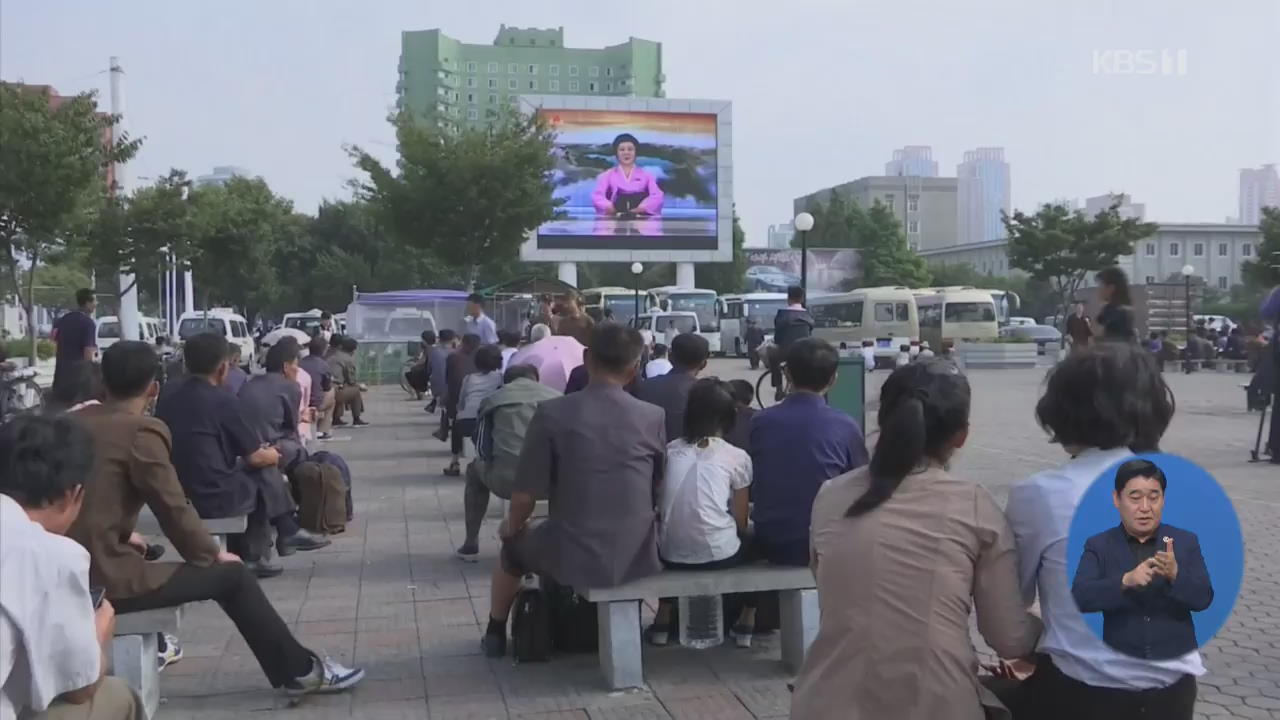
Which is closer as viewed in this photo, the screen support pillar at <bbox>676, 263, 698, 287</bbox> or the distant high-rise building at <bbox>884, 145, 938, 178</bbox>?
the screen support pillar at <bbox>676, 263, 698, 287</bbox>

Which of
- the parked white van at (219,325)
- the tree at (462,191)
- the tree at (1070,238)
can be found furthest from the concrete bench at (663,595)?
the tree at (1070,238)

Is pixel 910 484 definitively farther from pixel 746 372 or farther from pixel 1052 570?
pixel 746 372

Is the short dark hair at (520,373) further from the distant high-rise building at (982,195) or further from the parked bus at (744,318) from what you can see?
the distant high-rise building at (982,195)

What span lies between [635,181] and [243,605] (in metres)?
46.4

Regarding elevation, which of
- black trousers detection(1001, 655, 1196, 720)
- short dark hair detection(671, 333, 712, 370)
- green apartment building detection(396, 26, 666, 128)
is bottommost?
black trousers detection(1001, 655, 1196, 720)

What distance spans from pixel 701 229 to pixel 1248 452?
38.3m

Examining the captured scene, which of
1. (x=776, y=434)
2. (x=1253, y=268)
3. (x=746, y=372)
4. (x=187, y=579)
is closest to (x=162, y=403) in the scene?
(x=187, y=579)

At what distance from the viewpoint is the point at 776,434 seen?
522cm

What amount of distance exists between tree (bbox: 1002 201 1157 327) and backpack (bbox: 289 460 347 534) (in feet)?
135

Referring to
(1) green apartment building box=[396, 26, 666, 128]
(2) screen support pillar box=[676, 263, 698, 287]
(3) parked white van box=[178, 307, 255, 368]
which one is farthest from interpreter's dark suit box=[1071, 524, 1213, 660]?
(1) green apartment building box=[396, 26, 666, 128]

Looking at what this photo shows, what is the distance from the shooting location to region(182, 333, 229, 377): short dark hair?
21.9 ft

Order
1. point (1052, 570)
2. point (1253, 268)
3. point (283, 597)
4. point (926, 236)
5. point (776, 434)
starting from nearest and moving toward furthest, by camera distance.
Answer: point (1052, 570) → point (776, 434) → point (283, 597) → point (1253, 268) → point (926, 236)

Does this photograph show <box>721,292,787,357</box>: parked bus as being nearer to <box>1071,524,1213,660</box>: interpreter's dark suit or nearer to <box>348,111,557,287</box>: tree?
<box>348,111,557,287</box>: tree

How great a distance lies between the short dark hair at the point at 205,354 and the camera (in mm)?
6688
